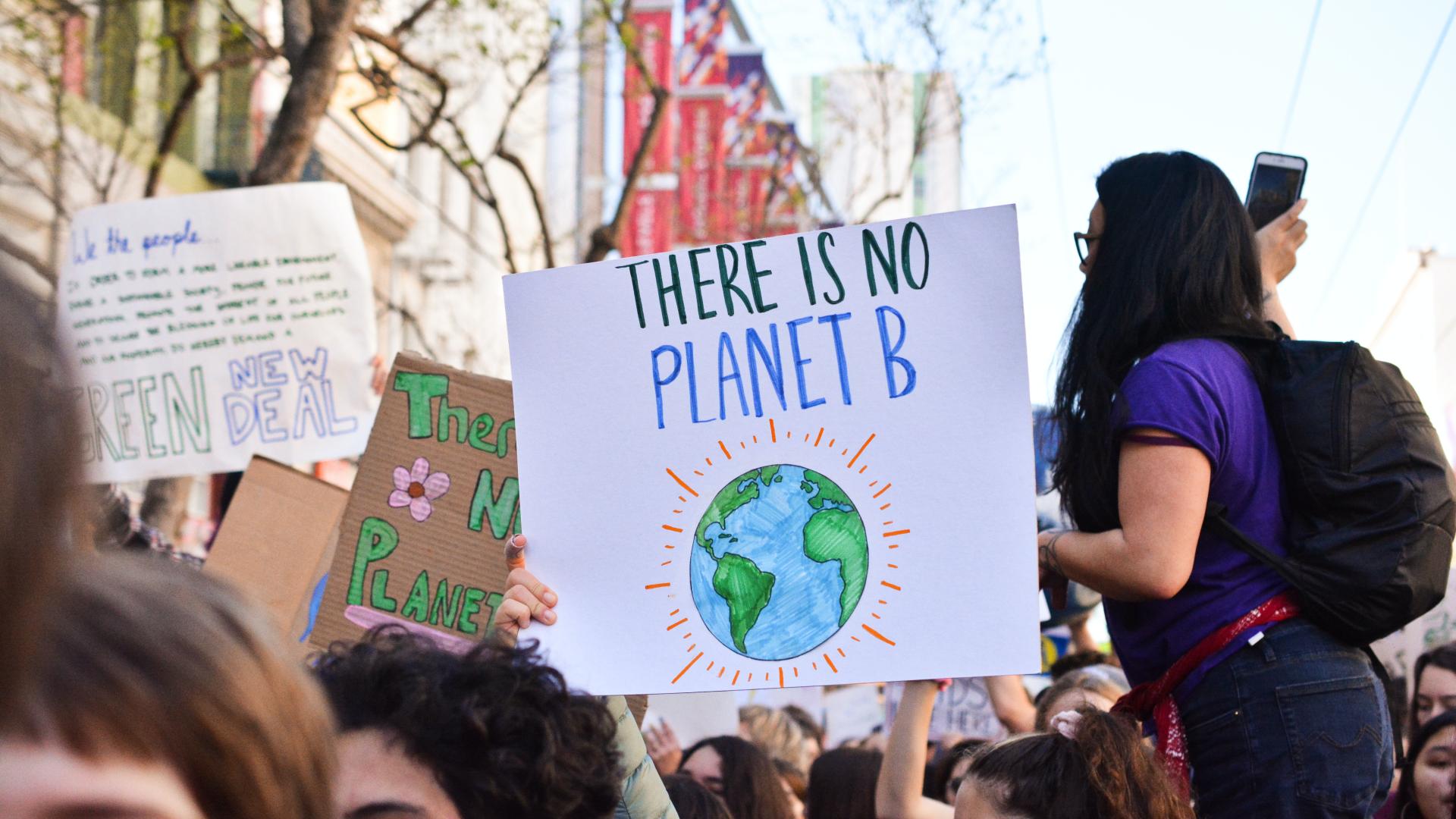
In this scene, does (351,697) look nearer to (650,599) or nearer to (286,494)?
(650,599)

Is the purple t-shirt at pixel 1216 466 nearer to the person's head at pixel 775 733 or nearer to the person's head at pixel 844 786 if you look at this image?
the person's head at pixel 844 786

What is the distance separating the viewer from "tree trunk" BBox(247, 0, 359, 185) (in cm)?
644

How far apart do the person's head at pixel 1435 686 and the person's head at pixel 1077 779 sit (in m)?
2.20

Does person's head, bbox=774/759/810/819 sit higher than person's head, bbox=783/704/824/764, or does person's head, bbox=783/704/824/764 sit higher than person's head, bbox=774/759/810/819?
person's head, bbox=774/759/810/819

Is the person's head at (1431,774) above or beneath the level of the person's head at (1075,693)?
beneath

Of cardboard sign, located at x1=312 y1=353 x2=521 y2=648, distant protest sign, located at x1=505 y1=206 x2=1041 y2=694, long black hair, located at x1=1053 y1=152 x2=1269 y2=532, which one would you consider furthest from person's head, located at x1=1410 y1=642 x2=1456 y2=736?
cardboard sign, located at x1=312 y1=353 x2=521 y2=648

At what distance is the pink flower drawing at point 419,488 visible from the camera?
288 cm

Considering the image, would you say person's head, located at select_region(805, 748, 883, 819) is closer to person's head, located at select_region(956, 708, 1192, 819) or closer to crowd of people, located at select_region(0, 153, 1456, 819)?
crowd of people, located at select_region(0, 153, 1456, 819)

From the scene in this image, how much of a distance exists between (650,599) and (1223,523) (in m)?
0.87

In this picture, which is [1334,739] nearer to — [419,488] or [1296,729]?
[1296,729]

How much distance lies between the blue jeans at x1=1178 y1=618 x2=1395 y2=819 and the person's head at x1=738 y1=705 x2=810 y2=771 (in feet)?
15.0

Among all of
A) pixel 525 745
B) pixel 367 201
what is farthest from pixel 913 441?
pixel 367 201

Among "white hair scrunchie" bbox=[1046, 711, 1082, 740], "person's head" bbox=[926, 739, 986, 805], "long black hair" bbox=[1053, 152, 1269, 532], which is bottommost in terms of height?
"person's head" bbox=[926, 739, 986, 805]

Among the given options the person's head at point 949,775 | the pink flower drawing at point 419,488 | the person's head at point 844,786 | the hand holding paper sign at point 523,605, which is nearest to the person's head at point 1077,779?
the hand holding paper sign at point 523,605
